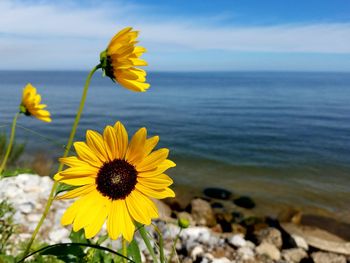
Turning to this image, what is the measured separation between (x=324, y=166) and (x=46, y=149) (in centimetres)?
831

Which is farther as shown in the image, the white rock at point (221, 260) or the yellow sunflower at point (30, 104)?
the white rock at point (221, 260)

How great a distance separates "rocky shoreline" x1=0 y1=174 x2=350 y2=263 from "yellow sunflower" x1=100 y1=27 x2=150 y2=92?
2.45m

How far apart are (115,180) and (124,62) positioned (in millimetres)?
359

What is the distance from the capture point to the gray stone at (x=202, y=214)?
22.3 ft

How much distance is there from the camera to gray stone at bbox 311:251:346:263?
16.6ft

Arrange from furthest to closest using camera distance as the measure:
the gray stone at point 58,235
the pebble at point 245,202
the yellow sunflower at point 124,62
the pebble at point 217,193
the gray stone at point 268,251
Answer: the pebble at point 217,193 → the pebble at point 245,202 → the gray stone at point 268,251 → the gray stone at point 58,235 → the yellow sunflower at point 124,62

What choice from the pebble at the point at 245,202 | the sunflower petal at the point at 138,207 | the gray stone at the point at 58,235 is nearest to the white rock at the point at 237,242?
the gray stone at the point at 58,235

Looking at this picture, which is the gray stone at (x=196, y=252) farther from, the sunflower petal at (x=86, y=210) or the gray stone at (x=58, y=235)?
the sunflower petal at (x=86, y=210)

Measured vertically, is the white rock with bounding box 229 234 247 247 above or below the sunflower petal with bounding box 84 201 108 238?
below

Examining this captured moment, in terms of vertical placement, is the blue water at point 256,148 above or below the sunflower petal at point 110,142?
below

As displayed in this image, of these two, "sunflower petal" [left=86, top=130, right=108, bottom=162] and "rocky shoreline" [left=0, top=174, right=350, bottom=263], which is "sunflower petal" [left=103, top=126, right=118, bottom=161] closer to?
"sunflower petal" [left=86, top=130, right=108, bottom=162]

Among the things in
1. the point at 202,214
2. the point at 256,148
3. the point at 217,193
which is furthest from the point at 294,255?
the point at 256,148

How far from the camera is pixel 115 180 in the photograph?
3.82 feet

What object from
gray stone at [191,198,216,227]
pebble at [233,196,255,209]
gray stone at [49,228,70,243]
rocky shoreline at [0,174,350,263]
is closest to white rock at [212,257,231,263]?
rocky shoreline at [0,174,350,263]
